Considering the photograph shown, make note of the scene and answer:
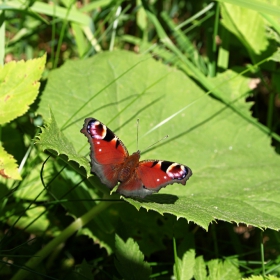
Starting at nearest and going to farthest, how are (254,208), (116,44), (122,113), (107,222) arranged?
(254,208)
(107,222)
(122,113)
(116,44)

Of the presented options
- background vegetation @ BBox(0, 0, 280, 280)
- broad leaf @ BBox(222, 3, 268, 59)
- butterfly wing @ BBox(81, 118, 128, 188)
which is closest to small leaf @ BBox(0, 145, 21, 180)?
background vegetation @ BBox(0, 0, 280, 280)

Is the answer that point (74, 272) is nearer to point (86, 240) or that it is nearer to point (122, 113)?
point (86, 240)

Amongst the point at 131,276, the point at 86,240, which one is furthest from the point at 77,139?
the point at 131,276

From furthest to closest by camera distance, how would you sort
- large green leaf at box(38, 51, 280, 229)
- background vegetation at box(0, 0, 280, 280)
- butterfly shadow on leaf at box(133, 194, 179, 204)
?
1. large green leaf at box(38, 51, 280, 229)
2. background vegetation at box(0, 0, 280, 280)
3. butterfly shadow on leaf at box(133, 194, 179, 204)

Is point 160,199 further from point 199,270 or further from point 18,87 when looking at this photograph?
point 18,87

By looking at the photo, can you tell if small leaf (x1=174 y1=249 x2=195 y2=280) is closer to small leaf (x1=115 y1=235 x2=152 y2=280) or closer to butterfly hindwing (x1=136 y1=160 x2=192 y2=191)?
small leaf (x1=115 y1=235 x2=152 y2=280)

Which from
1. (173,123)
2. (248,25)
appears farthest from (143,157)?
(248,25)
